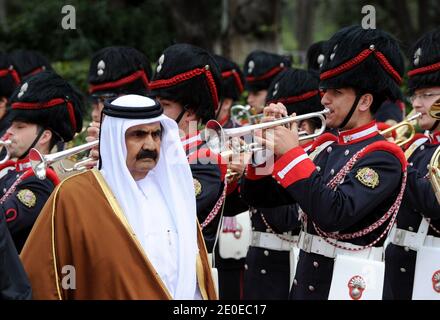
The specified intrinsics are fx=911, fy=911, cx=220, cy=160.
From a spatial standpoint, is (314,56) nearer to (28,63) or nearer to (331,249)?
(28,63)

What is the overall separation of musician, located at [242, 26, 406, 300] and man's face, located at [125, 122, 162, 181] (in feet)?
2.72

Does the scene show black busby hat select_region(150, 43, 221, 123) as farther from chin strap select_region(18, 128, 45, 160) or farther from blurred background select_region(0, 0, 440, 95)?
blurred background select_region(0, 0, 440, 95)

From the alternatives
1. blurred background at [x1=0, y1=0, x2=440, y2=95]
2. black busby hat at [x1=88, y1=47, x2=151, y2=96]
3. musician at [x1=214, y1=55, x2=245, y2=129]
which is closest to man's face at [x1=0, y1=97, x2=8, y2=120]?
black busby hat at [x1=88, y1=47, x2=151, y2=96]

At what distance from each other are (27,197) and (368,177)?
2.14 m

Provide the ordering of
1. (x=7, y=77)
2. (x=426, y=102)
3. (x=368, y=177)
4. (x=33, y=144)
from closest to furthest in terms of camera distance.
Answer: (x=368, y=177) < (x=33, y=144) < (x=426, y=102) < (x=7, y=77)

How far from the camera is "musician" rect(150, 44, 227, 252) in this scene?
5.62 m

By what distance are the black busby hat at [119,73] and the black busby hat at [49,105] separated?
37.9 inches

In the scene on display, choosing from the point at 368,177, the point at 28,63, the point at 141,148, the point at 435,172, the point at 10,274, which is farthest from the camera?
the point at 28,63

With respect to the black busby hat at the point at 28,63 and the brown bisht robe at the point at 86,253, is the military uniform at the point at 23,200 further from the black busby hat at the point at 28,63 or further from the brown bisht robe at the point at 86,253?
the black busby hat at the point at 28,63

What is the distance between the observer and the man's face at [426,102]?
21.3ft

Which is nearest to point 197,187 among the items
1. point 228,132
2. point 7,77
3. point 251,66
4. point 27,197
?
point 228,132

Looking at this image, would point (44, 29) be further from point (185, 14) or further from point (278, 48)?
point (278, 48)

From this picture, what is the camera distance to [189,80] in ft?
19.7
